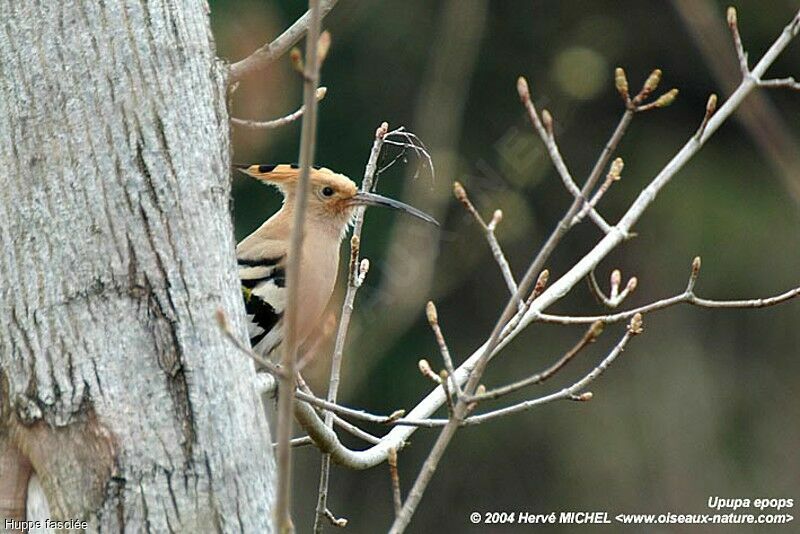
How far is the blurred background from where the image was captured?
9586mm

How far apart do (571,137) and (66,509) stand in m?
8.63

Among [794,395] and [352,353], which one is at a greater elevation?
[352,353]

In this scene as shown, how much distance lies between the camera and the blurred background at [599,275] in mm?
9586

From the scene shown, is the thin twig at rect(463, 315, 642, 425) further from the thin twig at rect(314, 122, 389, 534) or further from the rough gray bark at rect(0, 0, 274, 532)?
the rough gray bark at rect(0, 0, 274, 532)

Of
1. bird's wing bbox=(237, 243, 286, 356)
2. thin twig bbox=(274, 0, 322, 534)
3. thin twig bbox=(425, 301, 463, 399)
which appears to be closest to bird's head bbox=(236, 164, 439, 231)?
bird's wing bbox=(237, 243, 286, 356)

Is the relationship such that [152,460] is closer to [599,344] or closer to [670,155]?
[599,344]

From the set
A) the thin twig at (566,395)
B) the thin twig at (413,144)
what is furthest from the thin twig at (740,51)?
the thin twig at (413,144)

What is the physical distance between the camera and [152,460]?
213cm

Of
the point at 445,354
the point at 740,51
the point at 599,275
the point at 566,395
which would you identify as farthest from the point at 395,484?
the point at 599,275

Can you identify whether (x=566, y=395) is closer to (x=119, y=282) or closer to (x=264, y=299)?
(x=119, y=282)

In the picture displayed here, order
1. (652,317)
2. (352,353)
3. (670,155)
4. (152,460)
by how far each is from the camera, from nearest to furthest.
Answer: (152,460)
(352,353)
(652,317)
(670,155)

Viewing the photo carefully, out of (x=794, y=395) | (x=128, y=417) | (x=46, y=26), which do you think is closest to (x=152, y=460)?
(x=128, y=417)

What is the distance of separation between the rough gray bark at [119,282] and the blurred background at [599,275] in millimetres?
6861

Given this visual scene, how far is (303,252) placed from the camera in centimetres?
376
